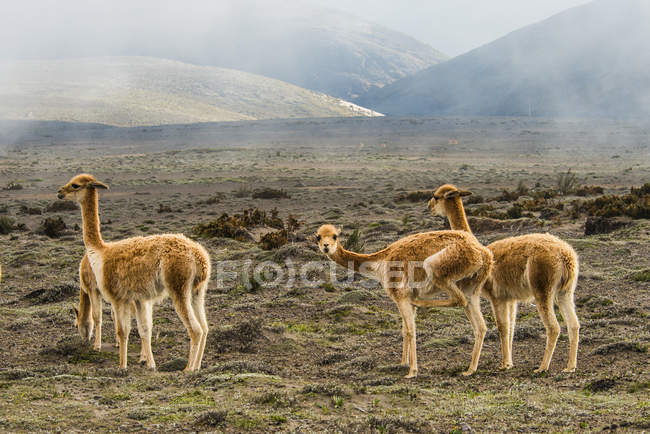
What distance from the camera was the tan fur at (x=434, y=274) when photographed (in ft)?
21.2

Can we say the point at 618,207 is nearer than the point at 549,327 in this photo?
No

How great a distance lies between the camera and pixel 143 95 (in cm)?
12531

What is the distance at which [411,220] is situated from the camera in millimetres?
19344

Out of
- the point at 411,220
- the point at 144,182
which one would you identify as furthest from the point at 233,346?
the point at 144,182

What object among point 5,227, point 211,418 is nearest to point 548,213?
point 211,418

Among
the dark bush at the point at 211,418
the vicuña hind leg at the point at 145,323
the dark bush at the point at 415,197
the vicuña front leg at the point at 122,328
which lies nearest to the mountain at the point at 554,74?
the dark bush at the point at 415,197

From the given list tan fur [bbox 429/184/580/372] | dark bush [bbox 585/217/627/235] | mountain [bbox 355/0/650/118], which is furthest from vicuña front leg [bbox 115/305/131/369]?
mountain [bbox 355/0/650/118]

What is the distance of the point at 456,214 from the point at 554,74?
14831 cm

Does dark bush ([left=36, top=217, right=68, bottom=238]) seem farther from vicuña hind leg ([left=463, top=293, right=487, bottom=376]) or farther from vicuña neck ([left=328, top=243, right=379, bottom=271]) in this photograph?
vicuña hind leg ([left=463, top=293, right=487, bottom=376])

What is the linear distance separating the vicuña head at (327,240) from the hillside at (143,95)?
95.5 metres

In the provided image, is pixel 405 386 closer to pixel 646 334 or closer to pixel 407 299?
pixel 407 299

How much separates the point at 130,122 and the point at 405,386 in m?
99.0

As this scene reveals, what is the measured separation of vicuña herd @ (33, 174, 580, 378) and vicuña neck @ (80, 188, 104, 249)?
11 mm

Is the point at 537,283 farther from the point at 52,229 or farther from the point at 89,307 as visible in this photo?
the point at 52,229
